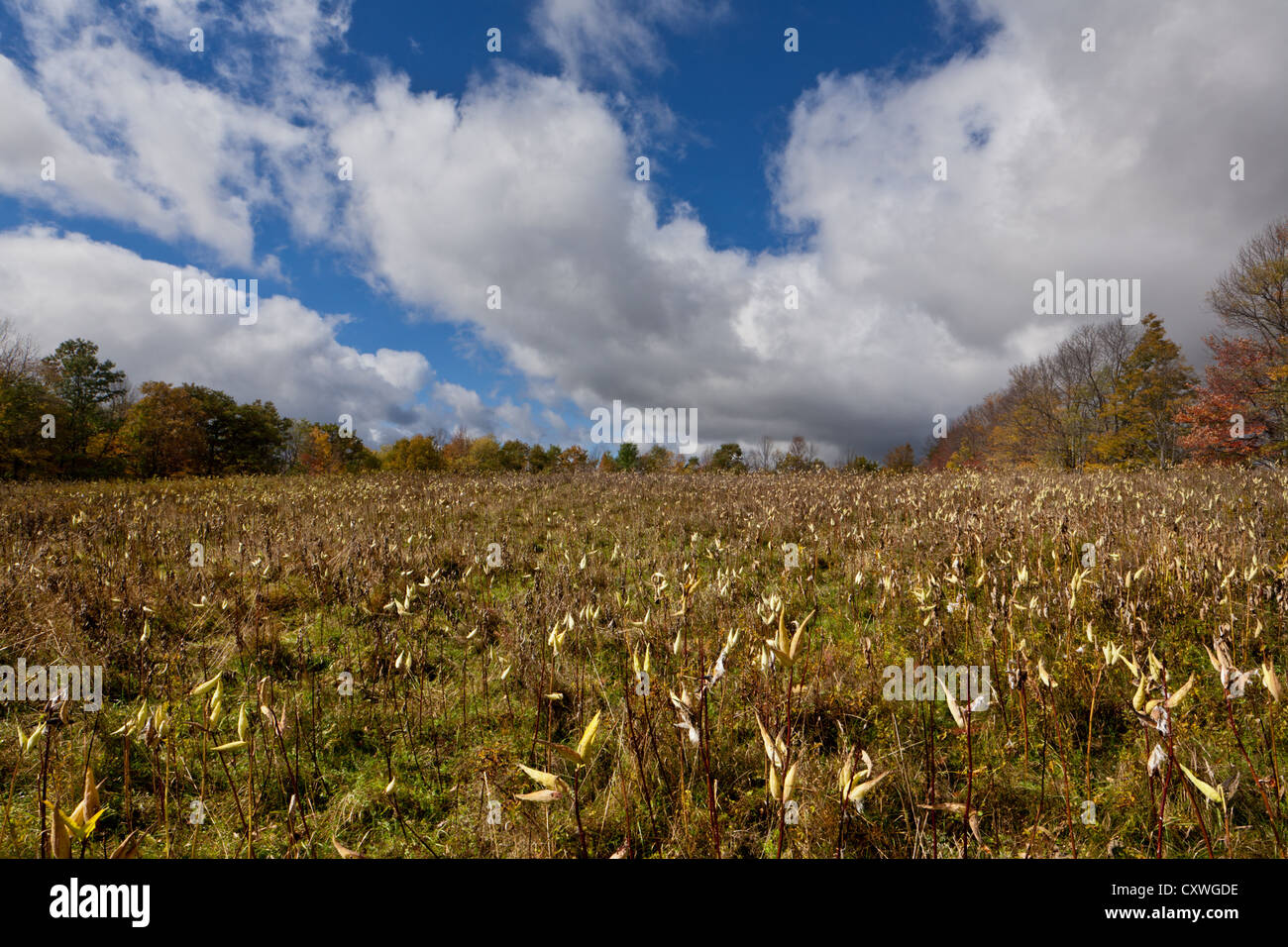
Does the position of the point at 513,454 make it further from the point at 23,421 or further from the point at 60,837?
the point at 60,837

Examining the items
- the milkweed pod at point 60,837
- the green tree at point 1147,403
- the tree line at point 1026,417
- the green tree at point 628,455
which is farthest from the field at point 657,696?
the green tree at point 628,455

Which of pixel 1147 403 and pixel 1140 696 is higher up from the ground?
pixel 1147 403

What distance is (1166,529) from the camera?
16.5 feet

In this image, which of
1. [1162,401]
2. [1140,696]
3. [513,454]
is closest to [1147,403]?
[1162,401]

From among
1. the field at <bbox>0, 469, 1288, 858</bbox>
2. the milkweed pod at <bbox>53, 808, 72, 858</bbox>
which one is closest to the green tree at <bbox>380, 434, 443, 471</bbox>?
the field at <bbox>0, 469, 1288, 858</bbox>

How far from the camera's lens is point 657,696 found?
9.02ft

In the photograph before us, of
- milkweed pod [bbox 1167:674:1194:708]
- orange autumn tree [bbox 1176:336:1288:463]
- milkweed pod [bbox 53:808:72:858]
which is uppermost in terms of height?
orange autumn tree [bbox 1176:336:1288:463]

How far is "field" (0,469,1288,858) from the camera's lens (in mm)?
1845

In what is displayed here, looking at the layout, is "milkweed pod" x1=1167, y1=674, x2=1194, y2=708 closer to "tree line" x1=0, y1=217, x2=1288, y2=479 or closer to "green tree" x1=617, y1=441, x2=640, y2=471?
"tree line" x1=0, y1=217, x2=1288, y2=479

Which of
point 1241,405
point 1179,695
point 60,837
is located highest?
point 1241,405

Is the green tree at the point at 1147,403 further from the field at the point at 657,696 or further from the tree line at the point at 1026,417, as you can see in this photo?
the field at the point at 657,696
